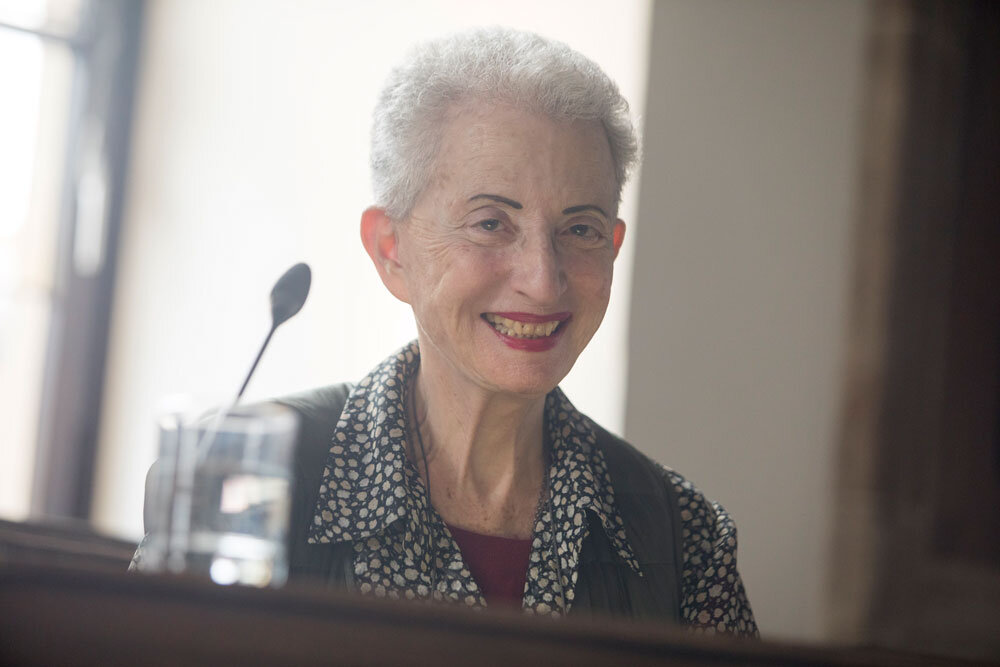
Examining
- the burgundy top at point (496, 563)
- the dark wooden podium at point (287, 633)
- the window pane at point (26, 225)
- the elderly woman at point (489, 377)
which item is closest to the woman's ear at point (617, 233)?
the elderly woman at point (489, 377)

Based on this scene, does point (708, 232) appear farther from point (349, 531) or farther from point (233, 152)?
point (233, 152)

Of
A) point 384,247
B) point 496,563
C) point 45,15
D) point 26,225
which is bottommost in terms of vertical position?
point 496,563

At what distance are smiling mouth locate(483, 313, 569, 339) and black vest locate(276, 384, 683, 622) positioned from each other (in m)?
0.15

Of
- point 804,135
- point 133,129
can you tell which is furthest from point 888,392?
point 133,129

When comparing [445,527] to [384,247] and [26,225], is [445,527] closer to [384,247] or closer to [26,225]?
[384,247]

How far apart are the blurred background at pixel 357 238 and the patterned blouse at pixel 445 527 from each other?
157 mm

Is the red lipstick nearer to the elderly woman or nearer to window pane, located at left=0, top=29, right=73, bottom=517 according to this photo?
the elderly woman

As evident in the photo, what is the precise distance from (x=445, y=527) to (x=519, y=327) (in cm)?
17

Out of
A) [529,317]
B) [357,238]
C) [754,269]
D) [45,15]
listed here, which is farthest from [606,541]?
[45,15]

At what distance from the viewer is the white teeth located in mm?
770

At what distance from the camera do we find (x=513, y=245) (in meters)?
0.75

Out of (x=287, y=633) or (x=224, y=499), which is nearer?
(x=287, y=633)

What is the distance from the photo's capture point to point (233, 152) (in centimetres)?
163

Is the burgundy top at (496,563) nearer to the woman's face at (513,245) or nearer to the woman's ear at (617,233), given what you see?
the woman's face at (513,245)
